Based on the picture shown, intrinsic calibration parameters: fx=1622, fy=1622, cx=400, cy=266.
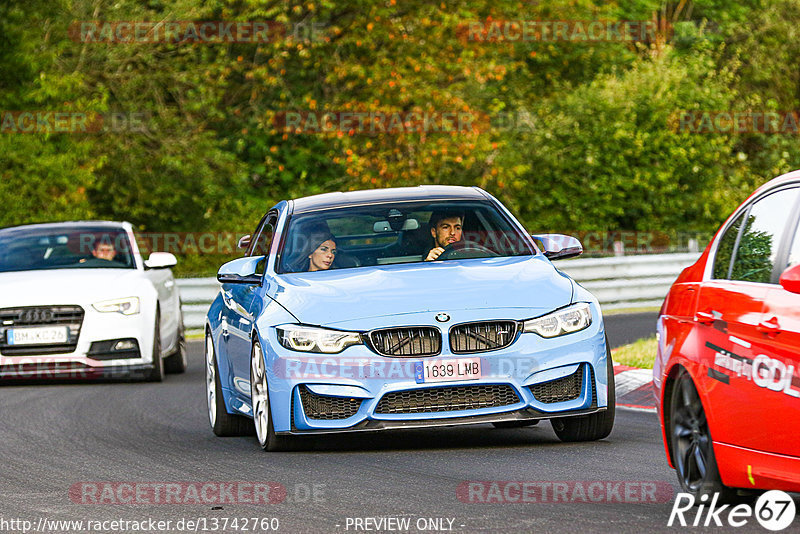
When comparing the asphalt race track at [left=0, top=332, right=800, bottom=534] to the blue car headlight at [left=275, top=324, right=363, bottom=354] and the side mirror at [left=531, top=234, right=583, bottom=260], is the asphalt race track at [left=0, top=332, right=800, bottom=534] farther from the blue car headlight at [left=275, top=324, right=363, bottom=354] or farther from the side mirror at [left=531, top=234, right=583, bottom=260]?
the side mirror at [left=531, top=234, right=583, bottom=260]

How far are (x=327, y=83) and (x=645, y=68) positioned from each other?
24.5ft

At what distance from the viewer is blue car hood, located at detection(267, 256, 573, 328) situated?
30.9 ft

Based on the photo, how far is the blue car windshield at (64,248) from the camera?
1642 cm

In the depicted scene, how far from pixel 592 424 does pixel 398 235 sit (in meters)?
1.95

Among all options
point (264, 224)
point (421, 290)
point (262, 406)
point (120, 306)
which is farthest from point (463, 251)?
point (120, 306)

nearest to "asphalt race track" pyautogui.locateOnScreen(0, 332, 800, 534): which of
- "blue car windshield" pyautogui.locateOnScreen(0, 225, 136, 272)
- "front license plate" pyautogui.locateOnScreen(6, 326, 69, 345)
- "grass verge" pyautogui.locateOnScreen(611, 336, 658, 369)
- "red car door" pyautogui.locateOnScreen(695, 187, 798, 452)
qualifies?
"red car door" pyautogui.locateOnScreen(695, 187, 798, 452)

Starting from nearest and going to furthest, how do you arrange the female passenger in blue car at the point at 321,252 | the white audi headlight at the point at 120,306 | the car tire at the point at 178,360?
the female passenger in blue car at the point at 321,252, the white audi headlight at the point at 120,306, the car tire at the point at 178,360

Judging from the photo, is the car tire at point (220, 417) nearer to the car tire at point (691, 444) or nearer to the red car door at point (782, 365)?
the car tire at point (691, 444)

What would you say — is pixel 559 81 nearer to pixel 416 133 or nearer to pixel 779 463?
pixel 416 133

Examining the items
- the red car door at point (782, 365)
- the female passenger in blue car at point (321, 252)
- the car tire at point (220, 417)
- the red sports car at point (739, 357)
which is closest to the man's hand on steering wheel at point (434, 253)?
the female passenger in blue car at point (321, 252)

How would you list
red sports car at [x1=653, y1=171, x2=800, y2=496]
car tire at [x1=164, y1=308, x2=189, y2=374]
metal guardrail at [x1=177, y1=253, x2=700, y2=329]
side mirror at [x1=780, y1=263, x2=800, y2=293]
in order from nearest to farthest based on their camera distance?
side mirror at [x1=780, y1=263, x2=800, y2=293] < red sports car at [x1=653, y1=171, x2=800, y2=496] < car tire at [x1=164, y1=308, x2=189, y2=374] < metal guardrail at [x1=177, y1=253, x2=700, y2=329]

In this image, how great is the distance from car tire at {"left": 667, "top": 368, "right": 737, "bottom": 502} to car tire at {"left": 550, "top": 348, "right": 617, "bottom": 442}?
221cm

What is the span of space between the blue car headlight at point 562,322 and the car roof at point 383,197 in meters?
1.84

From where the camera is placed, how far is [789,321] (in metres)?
6.16
